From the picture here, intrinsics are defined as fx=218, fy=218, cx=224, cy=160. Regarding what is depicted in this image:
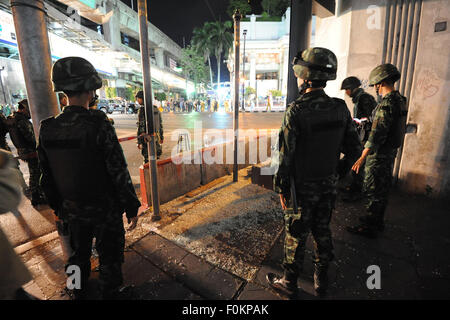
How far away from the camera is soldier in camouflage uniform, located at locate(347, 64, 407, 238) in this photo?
2707 millimetres

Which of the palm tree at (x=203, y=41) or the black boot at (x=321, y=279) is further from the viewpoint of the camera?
the palm tree at (x=203, y=41)

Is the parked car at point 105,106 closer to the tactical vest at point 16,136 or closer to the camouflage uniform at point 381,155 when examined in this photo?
the tactical vest at point 16,136

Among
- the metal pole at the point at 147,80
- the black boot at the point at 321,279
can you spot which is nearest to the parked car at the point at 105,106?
the metal pole at the point at 147,80

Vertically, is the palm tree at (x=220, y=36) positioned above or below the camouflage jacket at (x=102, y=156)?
above

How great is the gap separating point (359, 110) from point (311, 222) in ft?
9.05

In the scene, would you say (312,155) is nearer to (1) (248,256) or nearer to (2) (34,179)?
(1) (248,256)

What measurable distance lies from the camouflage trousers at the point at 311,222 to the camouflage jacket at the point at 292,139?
0.20 feet

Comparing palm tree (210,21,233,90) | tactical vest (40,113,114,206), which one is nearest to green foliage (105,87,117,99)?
palm tree (210,21,233,90)

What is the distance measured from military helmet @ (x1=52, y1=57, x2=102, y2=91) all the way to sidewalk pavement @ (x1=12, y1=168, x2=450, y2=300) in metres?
1.85

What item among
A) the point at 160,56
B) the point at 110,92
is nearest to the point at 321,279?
the point at 110,92

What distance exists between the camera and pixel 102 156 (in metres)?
1.76

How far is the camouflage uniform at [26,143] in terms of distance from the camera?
378 cm

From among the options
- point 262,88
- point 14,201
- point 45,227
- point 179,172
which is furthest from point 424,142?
point 262,88
